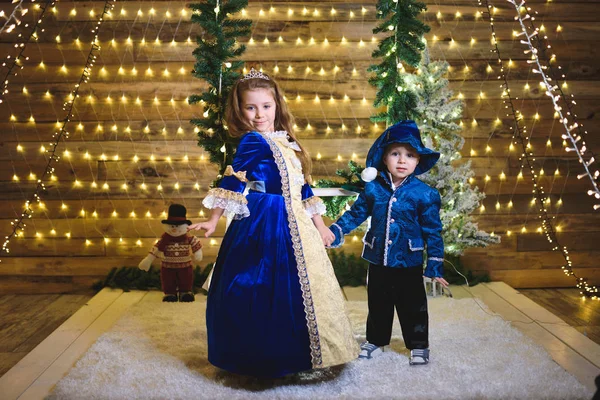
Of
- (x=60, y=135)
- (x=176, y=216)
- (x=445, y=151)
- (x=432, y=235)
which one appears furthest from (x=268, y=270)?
(x=60, y=135)

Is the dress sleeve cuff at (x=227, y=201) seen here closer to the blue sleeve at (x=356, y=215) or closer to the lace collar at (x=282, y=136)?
the lace collar at (x=282, y=136)

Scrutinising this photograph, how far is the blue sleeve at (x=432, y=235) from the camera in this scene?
276cm

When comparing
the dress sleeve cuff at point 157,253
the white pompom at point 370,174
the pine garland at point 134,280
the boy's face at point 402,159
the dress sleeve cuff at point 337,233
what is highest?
the boy's face at point 402,159

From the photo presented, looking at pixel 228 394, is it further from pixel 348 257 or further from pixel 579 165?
pixel 579 165

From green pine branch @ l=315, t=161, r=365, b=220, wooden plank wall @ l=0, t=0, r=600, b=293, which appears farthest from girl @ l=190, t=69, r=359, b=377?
wooden plank wall @ l=0, t=0, r=600, b=293

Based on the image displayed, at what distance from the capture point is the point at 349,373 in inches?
104

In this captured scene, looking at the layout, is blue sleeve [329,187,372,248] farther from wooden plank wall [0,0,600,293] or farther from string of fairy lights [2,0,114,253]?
string of fairy lights [2,0,114,253]

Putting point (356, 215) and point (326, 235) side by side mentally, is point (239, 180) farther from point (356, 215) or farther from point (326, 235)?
point (356, 215)

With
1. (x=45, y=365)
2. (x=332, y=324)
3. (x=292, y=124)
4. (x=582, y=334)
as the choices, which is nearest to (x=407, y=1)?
(x=292, y=124)

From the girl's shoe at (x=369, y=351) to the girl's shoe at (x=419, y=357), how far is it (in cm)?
17

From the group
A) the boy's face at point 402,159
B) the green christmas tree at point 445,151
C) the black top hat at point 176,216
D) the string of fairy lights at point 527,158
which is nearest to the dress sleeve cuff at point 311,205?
the boy's face at point 402,159

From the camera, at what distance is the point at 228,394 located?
96.0 inches

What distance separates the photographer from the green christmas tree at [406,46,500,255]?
12.2ft

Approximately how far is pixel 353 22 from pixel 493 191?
4.70 ft
